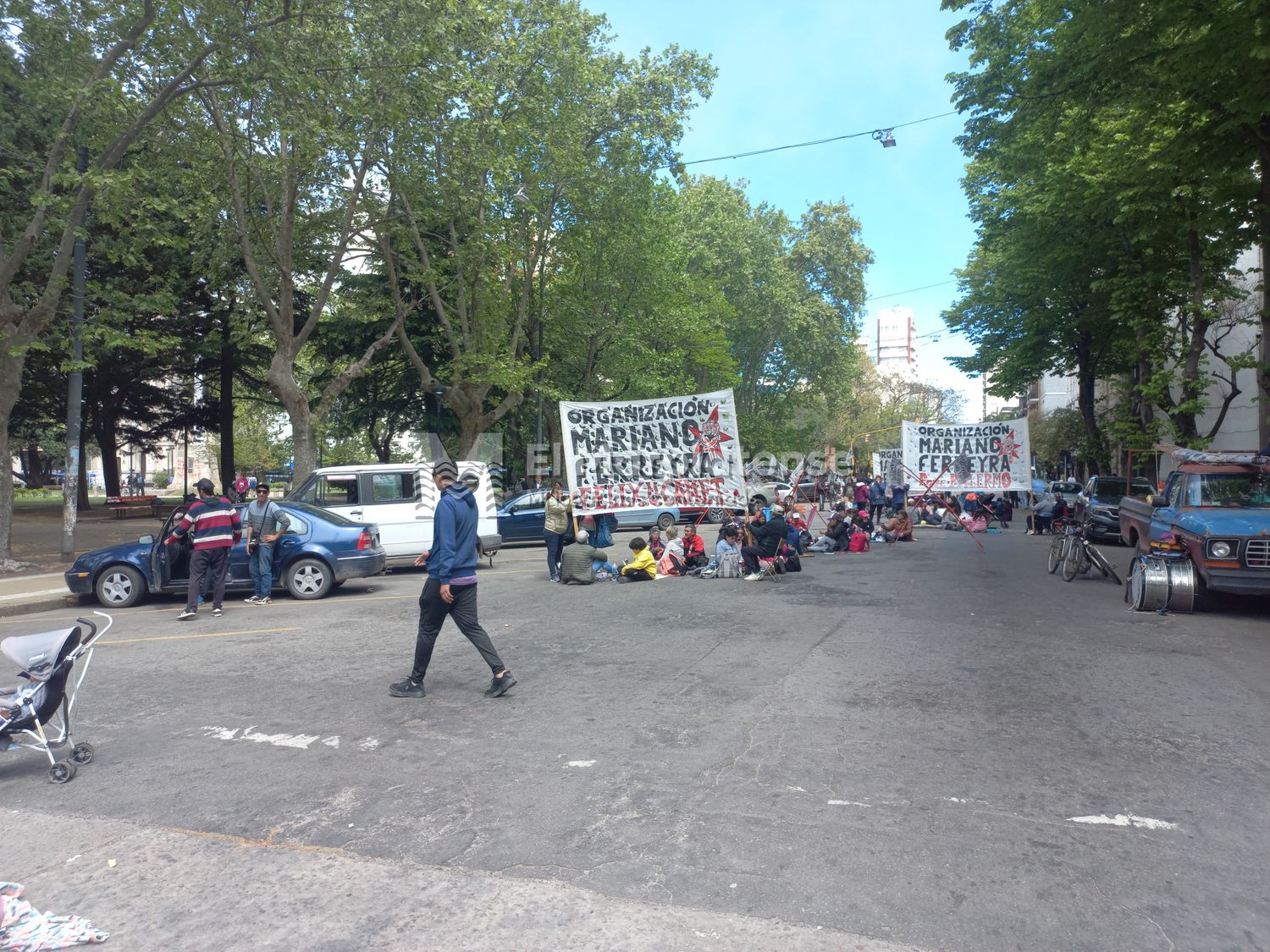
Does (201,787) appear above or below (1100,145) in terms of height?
→ below

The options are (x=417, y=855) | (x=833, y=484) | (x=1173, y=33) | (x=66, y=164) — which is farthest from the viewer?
(x=833, y=484)

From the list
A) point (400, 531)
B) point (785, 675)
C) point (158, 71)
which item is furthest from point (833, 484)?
point (785, 675)

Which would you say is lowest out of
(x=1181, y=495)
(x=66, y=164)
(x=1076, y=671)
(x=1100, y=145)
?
(x=1076, y=671)

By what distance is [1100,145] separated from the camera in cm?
1881

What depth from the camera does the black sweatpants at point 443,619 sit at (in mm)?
6867

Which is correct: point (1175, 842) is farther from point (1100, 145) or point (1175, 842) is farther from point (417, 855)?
point (1100, 145)

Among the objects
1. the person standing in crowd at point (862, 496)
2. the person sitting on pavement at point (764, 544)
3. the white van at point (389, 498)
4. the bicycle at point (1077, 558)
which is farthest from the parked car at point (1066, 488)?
the white van at point (389, 498)

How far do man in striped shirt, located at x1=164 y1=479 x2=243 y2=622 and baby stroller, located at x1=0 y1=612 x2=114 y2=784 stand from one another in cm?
567

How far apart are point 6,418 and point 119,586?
5644 millimetres

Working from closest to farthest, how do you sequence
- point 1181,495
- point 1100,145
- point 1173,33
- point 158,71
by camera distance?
point 1173,33 → point 1181,495 → point 158,71 → point 1100,145

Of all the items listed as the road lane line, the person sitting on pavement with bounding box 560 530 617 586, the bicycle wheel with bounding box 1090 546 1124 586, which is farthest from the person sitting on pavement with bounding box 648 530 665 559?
the bicycle wheel with bounding box 1090 546 1124 586

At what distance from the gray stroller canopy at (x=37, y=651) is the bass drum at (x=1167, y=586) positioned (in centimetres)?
1150

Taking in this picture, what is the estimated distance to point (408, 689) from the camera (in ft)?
22.9

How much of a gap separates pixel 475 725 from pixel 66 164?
47.8 feet
